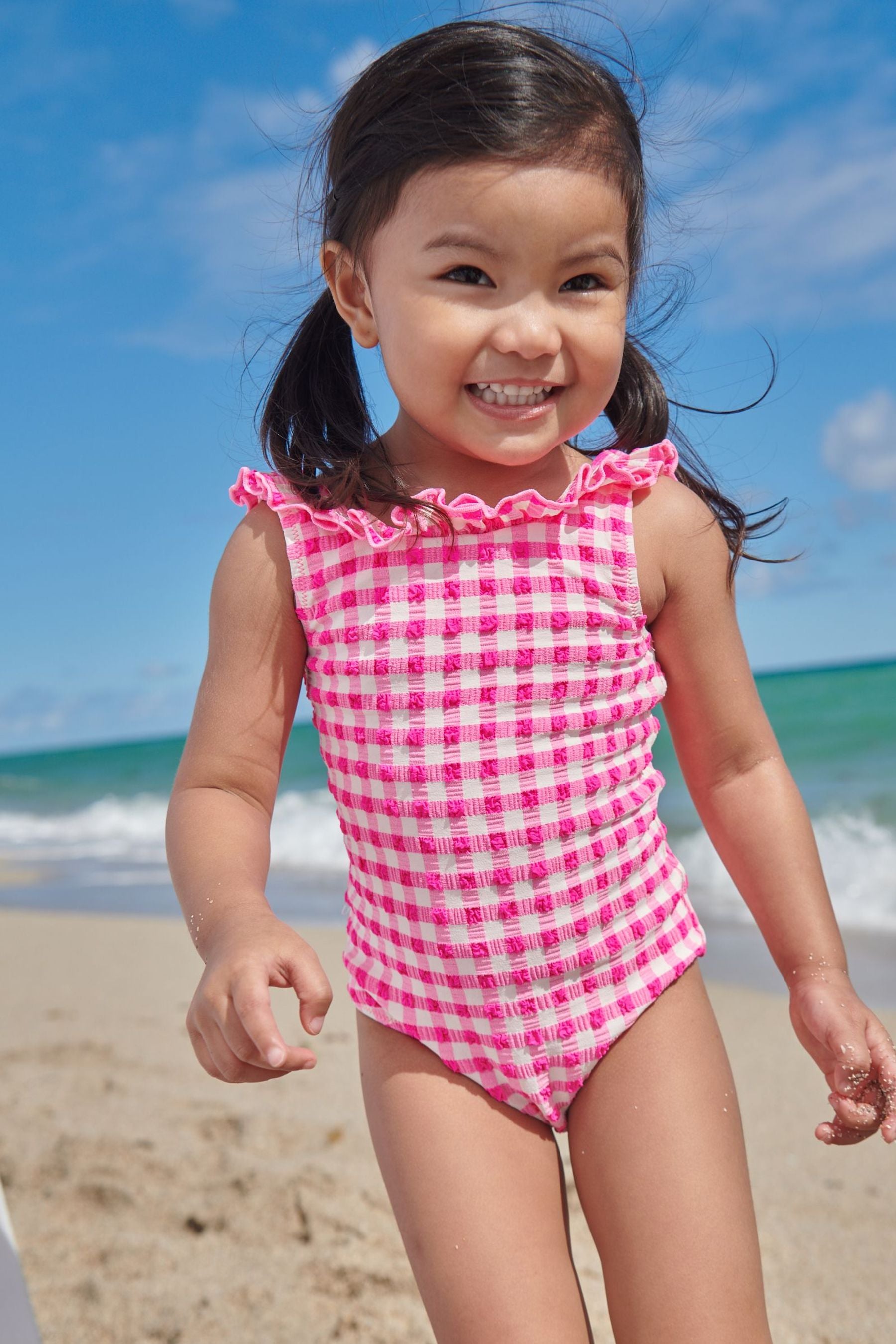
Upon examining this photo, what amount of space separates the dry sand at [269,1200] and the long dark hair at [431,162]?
1985 mm

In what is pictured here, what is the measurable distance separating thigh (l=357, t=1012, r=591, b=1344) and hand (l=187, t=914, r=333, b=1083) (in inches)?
13.9

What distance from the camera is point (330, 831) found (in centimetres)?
1066

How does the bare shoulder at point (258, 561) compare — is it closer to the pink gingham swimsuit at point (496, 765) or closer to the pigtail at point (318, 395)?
the pink gingham swimsuit at point (496, 765)

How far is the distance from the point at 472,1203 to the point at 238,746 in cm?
68

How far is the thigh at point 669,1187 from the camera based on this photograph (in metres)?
1.55

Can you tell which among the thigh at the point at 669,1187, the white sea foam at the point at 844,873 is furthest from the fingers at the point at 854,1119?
the white sea foam at the point at 844,873

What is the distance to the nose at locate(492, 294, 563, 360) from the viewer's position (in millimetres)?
1603

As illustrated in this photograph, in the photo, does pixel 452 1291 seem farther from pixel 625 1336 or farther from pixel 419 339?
pixel 419 339

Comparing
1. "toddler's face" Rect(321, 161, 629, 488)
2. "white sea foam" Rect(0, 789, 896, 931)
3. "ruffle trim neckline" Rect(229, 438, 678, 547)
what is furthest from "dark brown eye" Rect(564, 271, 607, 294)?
"white sea foam" Rect(0, 789, 896, 931)

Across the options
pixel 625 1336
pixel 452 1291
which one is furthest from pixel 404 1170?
pixel 625 1336

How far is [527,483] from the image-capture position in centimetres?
186

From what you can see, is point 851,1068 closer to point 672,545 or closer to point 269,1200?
point 672,545

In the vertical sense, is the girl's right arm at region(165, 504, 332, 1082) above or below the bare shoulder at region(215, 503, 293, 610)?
below

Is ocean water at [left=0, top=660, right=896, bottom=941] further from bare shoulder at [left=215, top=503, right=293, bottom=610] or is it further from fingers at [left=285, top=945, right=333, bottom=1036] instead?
fingers at [left=285, top=945, right=333, bottom=1036]
